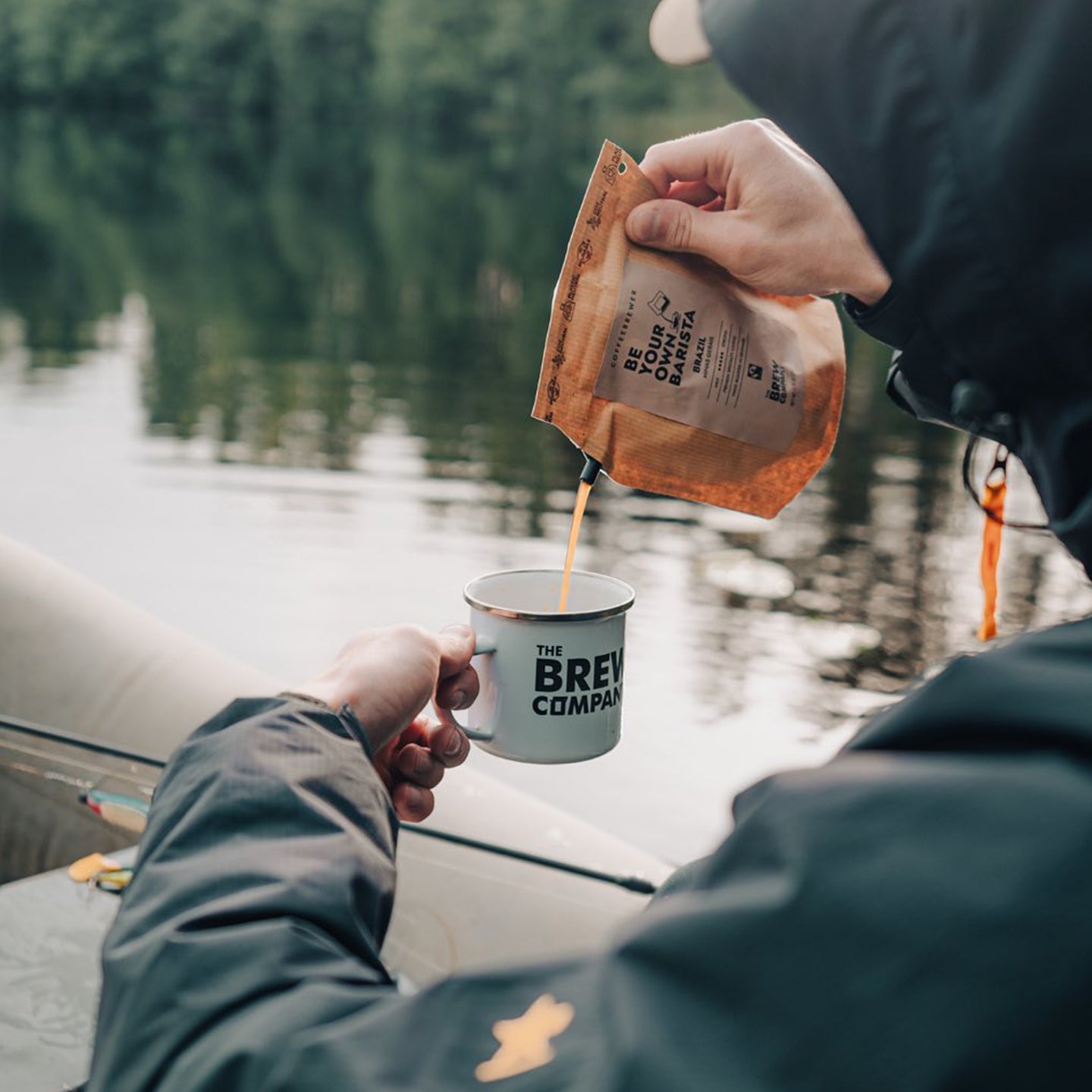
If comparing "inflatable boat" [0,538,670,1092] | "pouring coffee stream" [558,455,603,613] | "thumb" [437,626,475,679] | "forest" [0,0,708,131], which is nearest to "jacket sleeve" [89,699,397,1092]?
"thumb" [437,626,475,679]

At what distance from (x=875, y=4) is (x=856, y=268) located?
1.89 ft

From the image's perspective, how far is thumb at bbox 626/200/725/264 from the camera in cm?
128

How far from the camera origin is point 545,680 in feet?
4.38

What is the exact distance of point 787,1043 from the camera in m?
0.62

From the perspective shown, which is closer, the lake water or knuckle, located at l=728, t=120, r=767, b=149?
knuckle, located at l=728, t=120, r=767, b=149

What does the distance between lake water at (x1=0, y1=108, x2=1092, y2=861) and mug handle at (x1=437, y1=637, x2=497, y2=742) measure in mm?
2049

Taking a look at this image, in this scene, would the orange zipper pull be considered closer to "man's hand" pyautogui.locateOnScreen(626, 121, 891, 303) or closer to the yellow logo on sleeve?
"man's hand" pyautogui.locateOnScreen(626, 121, 891, 303)

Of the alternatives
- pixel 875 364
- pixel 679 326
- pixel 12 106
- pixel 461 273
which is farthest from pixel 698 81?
pixel 679 326

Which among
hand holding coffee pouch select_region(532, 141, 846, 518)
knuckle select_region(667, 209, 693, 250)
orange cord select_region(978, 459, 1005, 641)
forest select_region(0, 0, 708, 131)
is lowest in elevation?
orange cord select_region(978, 459, 1005, 641)

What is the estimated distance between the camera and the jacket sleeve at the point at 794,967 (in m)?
0.61

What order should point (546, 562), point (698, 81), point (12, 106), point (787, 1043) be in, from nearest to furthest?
point (787, 1043), point (546, 562), point (698, 81), point (12, 106)

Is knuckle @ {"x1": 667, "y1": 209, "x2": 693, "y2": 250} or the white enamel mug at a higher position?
knuckle @ {"x1": 667, "y1": 209, "x2": 693, "y2": 250}

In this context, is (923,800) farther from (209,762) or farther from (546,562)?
(546,562)

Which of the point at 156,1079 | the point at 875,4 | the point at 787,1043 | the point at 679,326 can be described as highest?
the point at 875,4
